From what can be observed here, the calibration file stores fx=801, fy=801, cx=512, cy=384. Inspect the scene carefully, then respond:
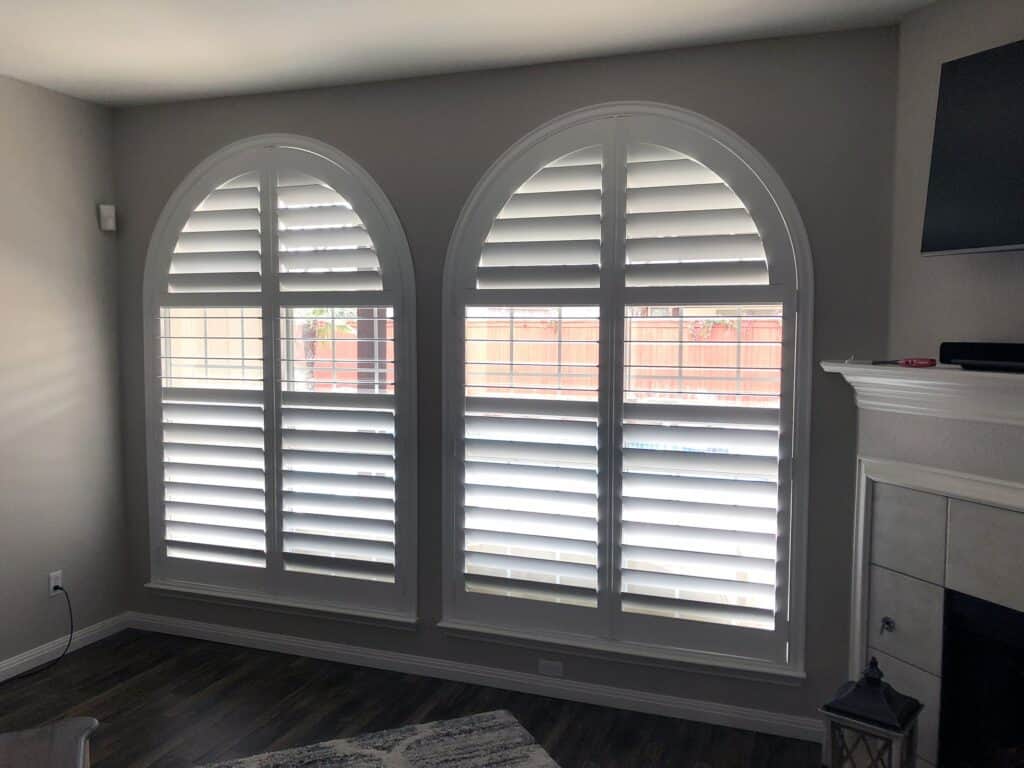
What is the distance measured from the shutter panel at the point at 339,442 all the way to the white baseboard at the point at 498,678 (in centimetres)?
37

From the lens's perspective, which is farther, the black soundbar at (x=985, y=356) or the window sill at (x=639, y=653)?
the window sill at (x=639, y=653)

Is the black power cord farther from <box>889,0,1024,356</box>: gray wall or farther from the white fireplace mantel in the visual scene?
<box>889,0,1024,356</box>: gray wall

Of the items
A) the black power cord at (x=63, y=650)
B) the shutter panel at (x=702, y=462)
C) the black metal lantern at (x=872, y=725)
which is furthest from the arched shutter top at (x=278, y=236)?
the black metal lantern at (x=872, y=725)

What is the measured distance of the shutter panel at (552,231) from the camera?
3125 mm

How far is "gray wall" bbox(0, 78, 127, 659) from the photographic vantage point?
3.49 metres

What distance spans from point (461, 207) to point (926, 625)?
2.28 meters

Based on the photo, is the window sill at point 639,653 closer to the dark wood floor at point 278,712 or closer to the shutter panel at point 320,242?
the dark wood floor at point 278,712

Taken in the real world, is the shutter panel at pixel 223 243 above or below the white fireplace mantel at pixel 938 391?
above

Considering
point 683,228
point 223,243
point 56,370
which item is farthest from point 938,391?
point 56,370

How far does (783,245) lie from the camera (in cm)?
292

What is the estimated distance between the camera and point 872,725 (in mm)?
2279

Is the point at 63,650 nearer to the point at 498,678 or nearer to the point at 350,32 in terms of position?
the point at 498,678

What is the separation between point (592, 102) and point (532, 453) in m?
1.41

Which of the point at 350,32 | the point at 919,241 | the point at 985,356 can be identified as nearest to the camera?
the point at 985,356
